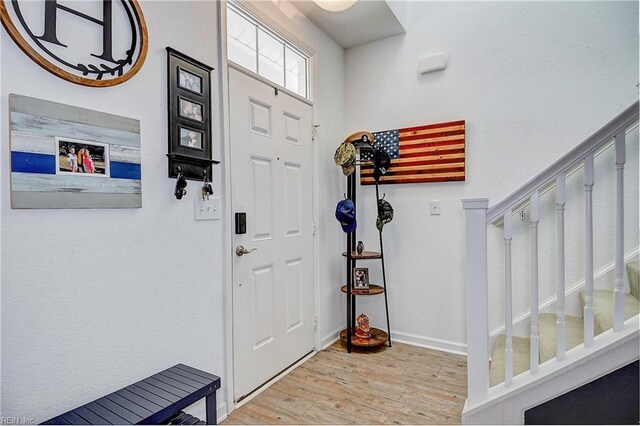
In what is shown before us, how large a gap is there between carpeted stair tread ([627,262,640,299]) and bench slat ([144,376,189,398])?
2284mm

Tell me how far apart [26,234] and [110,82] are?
67 centimetres

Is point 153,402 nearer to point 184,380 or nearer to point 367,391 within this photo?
point 184,380

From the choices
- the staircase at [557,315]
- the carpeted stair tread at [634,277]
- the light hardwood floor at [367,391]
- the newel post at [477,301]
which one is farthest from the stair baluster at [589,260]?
the light hardwood floor at [367,391]

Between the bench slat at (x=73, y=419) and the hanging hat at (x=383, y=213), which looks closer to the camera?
the bench slat at (x=73, y=419)

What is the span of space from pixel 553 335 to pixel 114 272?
2299 millimetres

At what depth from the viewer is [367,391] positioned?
2123 mm

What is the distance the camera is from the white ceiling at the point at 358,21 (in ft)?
8.18

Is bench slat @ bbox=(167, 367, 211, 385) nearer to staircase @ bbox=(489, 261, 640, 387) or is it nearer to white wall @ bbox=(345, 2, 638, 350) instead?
staircase @ bbox=(489, 261, 640, 387)

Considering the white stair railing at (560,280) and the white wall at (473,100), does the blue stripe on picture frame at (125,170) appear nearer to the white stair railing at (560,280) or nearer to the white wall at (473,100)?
the white stair railing at (560,280)

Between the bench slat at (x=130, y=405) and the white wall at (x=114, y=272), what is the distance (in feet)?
0.20

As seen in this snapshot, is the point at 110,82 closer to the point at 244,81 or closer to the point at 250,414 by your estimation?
the point at 244,81

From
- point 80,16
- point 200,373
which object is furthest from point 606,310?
point 80,16

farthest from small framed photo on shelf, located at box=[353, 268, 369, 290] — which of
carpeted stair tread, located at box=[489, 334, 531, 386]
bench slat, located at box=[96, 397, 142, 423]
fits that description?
bench slat, located at box=[96, 397, 142, 423]

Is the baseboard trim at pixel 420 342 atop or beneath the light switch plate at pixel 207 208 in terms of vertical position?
beneath
